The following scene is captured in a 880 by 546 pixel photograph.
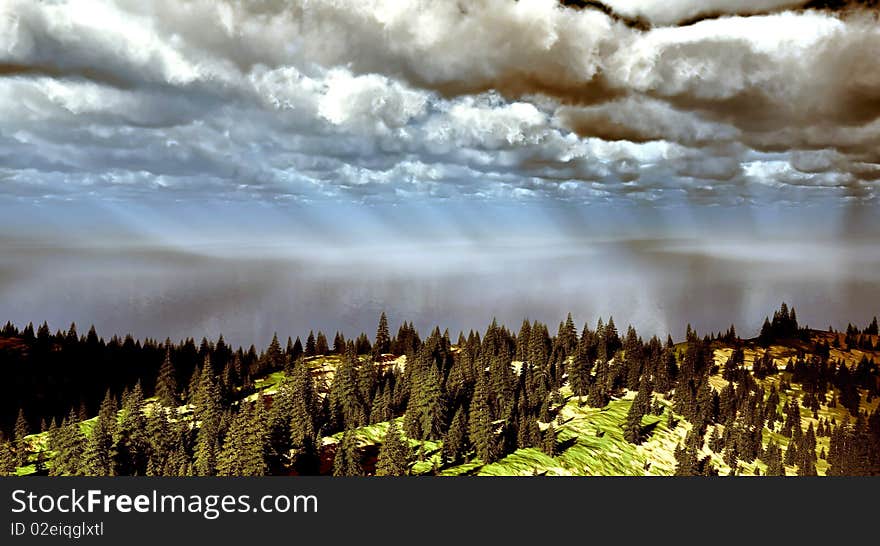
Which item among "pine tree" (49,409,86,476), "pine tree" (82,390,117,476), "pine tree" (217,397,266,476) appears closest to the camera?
"pine tree" (217,397,266,476)

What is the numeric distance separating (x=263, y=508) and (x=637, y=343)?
5934 inches

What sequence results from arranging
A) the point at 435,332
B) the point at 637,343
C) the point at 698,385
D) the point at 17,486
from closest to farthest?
the point at 17,486 < the point at 698,385 < the point at 637,343 < the point at 435,332

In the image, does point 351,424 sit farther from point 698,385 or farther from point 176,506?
point 698,385

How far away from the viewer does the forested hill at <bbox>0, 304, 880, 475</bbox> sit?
82.0 metres

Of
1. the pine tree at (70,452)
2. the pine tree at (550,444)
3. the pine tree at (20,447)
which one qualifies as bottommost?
the pine tree at (20,447)

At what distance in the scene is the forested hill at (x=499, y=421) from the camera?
8200cm

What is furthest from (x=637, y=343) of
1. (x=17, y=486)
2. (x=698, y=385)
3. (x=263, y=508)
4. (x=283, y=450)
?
(x=17, y=486)

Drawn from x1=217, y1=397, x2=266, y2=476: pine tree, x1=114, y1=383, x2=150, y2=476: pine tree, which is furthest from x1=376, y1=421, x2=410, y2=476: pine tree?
x1=114, y1=383, x2=150, y2=476: pine tree

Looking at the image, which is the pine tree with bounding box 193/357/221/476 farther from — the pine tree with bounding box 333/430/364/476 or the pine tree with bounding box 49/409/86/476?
the pine tree with bounding box 333/430/364/476

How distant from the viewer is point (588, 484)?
44375mm

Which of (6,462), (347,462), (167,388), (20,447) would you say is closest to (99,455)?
(6,462)

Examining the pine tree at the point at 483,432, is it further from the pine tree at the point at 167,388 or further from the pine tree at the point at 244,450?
the pine tree at the point at 167,388

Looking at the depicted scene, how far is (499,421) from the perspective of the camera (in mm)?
107375

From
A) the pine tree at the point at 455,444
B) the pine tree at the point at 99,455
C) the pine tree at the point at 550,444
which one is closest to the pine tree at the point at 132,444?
the pine tree at the point at 99,455
